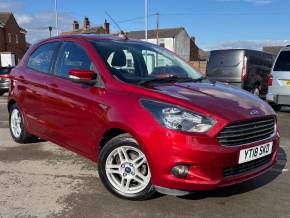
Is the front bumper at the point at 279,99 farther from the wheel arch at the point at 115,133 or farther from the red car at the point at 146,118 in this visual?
the wheel arch at the point at 115,133

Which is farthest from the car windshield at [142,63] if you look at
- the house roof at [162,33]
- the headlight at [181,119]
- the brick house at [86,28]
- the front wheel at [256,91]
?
the house roof at [162,33]

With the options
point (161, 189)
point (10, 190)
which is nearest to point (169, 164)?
point (161, 189)

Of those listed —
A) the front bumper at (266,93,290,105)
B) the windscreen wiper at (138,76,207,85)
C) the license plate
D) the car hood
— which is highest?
the windscreen wiper at (138,76,207,85)

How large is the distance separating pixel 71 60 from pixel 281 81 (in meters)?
6.65

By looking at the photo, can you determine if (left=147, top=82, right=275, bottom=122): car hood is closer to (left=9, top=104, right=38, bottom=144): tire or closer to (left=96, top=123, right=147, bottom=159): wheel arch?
(left=96, top=123, right=147, bottom=159): wheel arch

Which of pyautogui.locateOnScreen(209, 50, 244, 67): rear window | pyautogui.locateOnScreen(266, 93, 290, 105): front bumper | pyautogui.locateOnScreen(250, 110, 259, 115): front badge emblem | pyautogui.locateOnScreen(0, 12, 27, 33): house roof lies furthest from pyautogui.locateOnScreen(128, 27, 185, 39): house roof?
pyautogui.locateOnScreen(250, 110, 259, 115): front badge emblem

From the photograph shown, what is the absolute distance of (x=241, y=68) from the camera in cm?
1258

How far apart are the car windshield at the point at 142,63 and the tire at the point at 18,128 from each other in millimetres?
2250

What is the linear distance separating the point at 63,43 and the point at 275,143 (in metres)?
2.98

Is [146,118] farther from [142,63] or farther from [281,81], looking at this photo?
[281,81]

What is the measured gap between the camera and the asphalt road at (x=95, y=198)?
3.63 meters

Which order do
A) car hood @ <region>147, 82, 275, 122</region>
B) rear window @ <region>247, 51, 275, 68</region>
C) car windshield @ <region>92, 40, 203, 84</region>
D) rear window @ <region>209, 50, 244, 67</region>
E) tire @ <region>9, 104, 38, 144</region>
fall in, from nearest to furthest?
car hood @ <region>147, 82, 275, 122</region>, car windshield @ <region>92, 40, 203, 84</region>, tire @ <region>9, 104, 38, 144</region>, rear window @ <region>209, 50, 244, 67</region>, rear window @ <region>247, 51, 275, 68</region>

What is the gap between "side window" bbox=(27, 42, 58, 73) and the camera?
5.26 m

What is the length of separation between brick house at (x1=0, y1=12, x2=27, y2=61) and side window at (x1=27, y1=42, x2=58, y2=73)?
1817 inches
